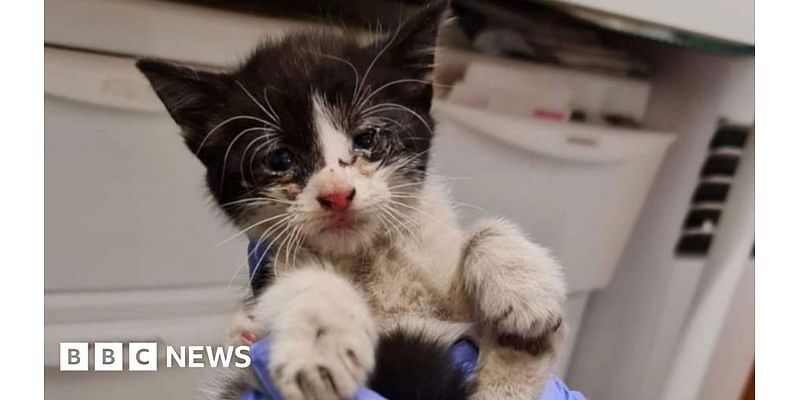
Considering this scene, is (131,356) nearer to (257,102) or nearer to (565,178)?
(257,102)

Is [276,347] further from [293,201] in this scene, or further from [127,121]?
[127,121]

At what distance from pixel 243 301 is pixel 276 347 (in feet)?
0.48

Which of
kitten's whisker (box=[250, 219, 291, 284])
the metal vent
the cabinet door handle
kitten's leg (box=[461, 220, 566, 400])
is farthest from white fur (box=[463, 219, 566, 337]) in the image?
the metal vent

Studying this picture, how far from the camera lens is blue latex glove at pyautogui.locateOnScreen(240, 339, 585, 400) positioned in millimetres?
414

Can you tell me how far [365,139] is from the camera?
0.49 m

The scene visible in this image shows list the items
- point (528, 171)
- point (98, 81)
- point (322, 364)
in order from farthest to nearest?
point (528, 171), point (98, 81), point (322, 364)

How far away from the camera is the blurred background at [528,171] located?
583 mm

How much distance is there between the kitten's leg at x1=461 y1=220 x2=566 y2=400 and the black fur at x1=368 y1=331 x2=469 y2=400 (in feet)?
0.09

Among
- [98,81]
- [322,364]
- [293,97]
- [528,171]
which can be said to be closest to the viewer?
[322,364]

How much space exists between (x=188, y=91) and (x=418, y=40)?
15cm

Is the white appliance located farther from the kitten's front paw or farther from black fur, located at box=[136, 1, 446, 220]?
the kitten's front paw

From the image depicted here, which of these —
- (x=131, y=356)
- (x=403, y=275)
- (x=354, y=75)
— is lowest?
(x=131, y=356)

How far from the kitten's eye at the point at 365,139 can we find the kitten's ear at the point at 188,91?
9cm

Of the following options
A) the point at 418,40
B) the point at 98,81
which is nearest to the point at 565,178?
the point at 418,40
